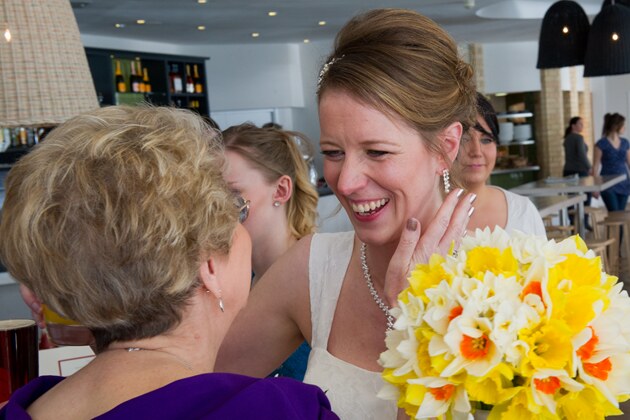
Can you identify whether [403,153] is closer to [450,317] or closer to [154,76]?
[450,317]

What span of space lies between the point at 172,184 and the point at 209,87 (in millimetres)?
11670

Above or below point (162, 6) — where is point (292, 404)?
below

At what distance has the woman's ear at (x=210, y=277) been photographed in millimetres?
1337

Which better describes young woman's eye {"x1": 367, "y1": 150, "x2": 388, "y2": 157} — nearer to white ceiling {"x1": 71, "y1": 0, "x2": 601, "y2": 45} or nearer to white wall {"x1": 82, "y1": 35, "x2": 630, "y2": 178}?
white ceiling {"x1": 71, "y1": 0, "x2": 601, "y2": 45}

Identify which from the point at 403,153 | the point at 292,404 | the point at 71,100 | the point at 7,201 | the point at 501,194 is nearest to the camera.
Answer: the point at 292,404

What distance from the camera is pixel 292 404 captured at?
1.20 metres

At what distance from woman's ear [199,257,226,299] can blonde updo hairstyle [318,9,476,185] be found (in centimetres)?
56

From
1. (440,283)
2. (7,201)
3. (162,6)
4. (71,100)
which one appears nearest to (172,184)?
(7,201)

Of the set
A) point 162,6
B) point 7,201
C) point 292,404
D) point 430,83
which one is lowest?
point 292,404

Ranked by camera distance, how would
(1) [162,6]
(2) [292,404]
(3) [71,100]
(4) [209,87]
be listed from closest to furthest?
1. (2) [292,404]
2. (3) [71,100]
3. (1) [162,6]
4. (4) [209,87]

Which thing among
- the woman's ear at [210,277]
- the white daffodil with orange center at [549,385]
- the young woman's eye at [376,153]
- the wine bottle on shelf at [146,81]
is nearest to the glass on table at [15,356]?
the woman's ear at [210,277]

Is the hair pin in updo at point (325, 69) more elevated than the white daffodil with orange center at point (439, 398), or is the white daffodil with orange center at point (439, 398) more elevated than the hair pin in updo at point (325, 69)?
the hair pin in updo at point (325, 69)

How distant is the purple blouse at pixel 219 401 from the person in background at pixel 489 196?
58.8 inches

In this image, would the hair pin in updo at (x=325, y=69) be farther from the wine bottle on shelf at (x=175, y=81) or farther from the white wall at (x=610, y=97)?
the white wall at (x=610, y=97)
